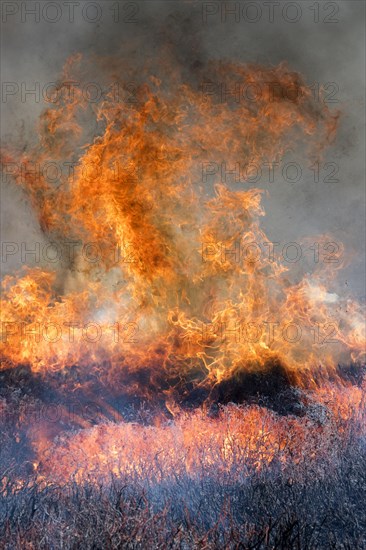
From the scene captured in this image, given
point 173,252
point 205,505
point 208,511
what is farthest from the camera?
point 173,252

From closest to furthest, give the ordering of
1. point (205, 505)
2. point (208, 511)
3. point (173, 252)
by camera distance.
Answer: point (208, 511), point (205, 505), point (173, 252)

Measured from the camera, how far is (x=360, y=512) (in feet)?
22.1

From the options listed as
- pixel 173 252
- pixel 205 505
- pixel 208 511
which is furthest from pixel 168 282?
pixel 208 511

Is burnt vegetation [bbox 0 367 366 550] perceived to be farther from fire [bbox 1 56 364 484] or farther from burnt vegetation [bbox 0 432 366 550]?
fire [bbox 1 56 364 484]

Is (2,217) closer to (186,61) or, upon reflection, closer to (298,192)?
(186,61)

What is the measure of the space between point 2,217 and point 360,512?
17688 millimetres

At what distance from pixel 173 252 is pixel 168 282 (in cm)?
100

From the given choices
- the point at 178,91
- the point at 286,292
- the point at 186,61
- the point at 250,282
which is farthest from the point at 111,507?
the point at 186,61

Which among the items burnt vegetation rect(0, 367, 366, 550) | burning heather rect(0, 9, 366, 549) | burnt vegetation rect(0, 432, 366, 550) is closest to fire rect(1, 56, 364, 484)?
burning heather rect(0, 9, 366, 549)

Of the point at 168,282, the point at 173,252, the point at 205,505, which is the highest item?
the point at 173,252

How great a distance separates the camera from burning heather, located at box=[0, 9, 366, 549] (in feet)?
42.3

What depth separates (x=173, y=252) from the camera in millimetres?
15109

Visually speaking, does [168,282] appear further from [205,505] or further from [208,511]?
[208,511]

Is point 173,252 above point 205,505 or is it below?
above
